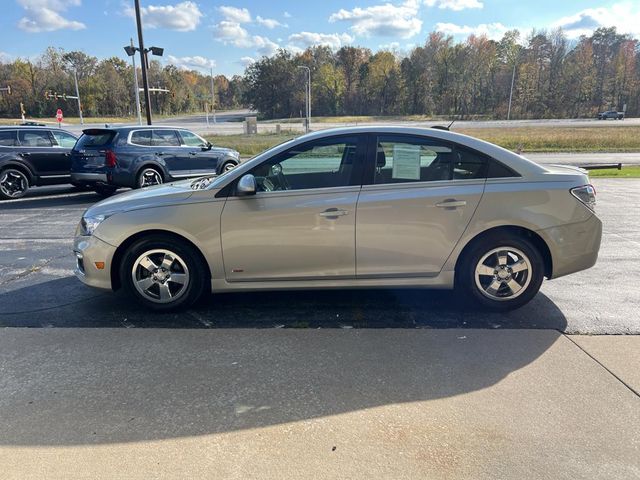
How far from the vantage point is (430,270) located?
13.5 feet

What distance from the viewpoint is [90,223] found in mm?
4199

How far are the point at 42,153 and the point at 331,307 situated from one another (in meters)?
10.2

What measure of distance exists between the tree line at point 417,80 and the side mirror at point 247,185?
310ft

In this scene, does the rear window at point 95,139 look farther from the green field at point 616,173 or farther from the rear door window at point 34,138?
the green field at point 616,173

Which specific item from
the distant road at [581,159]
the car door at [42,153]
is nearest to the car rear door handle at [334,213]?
the car door at [42,153]

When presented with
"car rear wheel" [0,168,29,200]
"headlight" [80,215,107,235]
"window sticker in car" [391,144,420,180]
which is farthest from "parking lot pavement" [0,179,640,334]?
"car rear wheel" [0,168,29,200]

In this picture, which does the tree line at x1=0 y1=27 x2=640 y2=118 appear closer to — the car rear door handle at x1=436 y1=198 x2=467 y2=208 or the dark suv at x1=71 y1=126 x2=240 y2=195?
the dark suv at x1=71 y1=126 x2=240 y2=195

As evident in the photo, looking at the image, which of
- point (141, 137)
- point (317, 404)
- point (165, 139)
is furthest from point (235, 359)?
point (165, 139)

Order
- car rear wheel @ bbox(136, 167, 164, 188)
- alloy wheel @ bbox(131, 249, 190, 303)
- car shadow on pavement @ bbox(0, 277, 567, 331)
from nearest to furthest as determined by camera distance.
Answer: car shadow on pavement @ bbox(0, 277, 567, 331) → alloy wheel @ bbox(131, 249, 190, 303) → car rear wheel @ bbox(136, 167, 164, 188)

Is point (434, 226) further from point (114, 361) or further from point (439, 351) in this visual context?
point (114, 361)

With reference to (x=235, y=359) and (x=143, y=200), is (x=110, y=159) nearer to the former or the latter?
(x=143, y=200)

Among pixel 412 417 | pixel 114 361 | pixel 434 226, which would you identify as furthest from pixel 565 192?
pixel 114 361

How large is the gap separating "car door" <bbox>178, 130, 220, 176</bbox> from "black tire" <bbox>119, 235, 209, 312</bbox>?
8090mm

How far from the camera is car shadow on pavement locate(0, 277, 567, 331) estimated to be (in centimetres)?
402
